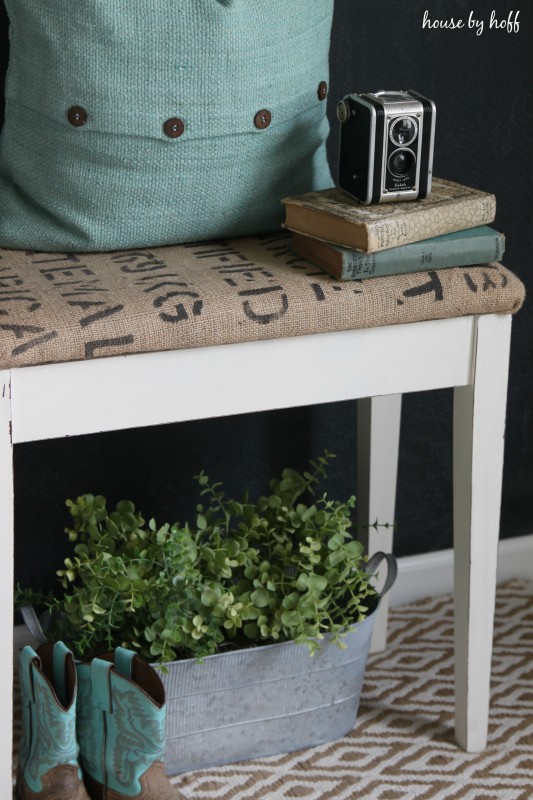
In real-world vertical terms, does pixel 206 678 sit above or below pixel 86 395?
below

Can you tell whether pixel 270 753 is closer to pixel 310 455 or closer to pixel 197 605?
pixel 197 605

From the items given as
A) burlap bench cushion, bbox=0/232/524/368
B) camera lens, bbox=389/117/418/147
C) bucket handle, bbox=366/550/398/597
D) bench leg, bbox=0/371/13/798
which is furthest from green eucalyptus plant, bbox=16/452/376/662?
camera lens, bbox=389/117/418/147

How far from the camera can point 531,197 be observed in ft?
5.01

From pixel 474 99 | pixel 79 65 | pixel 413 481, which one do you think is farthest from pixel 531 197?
pixel 79 65

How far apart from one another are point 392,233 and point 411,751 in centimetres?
60

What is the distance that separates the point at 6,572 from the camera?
996mm

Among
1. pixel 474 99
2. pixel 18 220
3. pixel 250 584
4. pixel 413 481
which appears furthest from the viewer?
pixel 413 481

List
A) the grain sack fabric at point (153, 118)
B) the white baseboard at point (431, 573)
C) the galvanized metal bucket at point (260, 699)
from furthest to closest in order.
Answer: the white baseboard at point (431, 573), the galvanized metal bucket at point (260, 699), the grain sack fabric at point (153, 118)

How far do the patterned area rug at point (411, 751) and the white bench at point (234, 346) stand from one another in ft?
0.66

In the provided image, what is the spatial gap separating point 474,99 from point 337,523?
0.59 meters

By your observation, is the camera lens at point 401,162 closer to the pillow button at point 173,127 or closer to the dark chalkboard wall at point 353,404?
the pillow button at point 173,127

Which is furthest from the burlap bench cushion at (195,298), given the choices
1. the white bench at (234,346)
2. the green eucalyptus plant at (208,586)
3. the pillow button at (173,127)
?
the green eucalyptus plant at (208,586)

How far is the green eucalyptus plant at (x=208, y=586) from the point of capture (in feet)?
3.79

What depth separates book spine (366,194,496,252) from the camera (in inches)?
40.9
